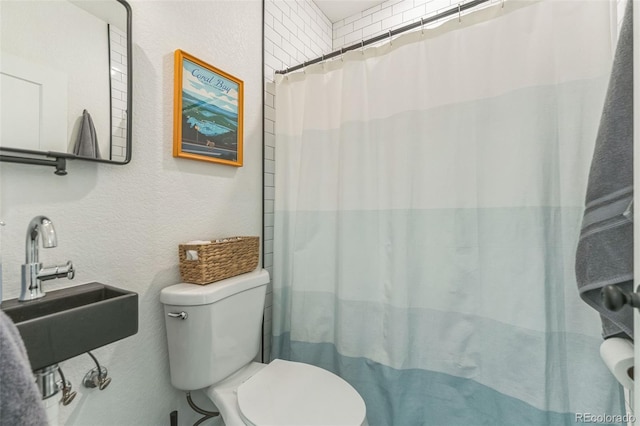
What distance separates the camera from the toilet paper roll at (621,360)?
20.3 inches

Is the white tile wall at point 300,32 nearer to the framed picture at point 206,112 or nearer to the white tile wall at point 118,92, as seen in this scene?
the framed picture at point 206,112

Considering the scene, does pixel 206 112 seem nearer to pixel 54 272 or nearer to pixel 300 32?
pixel 54 272

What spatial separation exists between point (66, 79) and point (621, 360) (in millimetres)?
1454

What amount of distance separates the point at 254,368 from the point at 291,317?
0.33 m

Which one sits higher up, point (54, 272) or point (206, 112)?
point (206, 112)

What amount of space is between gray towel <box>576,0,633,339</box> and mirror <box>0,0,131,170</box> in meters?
1.26

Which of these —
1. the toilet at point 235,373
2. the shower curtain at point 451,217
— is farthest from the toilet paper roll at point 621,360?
the toilet at point 235,373

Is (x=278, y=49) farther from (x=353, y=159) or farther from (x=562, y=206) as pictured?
(x=562, y=206)

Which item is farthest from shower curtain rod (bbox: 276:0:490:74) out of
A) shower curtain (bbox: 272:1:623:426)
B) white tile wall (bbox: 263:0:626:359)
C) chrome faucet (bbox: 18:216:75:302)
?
chrome faucet (bbox: 18:216:75:302)

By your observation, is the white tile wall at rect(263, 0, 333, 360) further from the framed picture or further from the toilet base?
the toilet base

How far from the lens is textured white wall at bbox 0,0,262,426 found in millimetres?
802

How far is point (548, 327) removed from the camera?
94 cm

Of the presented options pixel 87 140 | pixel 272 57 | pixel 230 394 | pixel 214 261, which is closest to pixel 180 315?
pixel 214 261

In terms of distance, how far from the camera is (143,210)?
100cm
